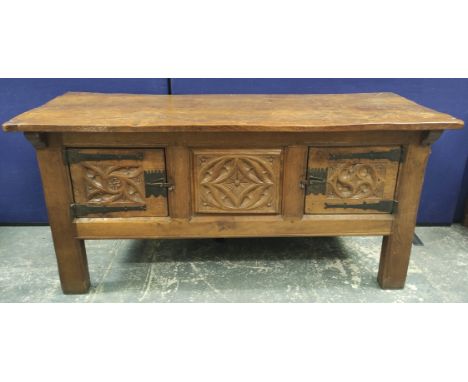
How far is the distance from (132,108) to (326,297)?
1.32 meters

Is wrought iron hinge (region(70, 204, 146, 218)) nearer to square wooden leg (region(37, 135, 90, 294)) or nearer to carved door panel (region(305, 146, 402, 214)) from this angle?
square wooden leg (region(37, 135, 90, 294))

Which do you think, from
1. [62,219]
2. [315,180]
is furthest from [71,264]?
[315,180]

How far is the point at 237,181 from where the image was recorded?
1749 millimetres

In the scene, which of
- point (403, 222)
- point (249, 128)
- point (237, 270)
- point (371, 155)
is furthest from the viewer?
point (237, 270)

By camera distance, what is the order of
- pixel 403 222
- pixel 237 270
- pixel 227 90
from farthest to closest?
pixel 227 90, pixel 237 270, pixel 403 222

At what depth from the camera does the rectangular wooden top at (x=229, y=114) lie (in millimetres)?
1593

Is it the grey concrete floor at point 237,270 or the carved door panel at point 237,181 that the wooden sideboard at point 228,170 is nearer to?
the carved door panel at point 237,181

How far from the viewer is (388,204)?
181 centimetres

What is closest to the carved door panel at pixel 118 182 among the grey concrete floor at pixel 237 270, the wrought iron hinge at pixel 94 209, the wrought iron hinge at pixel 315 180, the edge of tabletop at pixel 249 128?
the wrought iron hinge at pixel 94 209

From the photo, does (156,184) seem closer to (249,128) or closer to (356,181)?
(249,128)

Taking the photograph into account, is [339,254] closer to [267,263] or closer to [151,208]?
[267,263]

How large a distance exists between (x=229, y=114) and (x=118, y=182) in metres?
0.59

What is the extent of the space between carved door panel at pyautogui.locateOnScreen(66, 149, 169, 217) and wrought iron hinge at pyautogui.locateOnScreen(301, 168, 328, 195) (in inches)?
25.3

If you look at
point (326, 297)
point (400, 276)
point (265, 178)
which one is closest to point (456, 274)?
point (400, 276)
